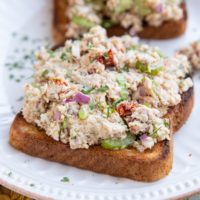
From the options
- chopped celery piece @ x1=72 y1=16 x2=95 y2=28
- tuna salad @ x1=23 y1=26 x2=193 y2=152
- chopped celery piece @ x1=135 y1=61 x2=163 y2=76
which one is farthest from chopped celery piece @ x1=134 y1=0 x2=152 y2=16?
chopped celery piece @ x1=135 y1=61 x2=163 y2=76

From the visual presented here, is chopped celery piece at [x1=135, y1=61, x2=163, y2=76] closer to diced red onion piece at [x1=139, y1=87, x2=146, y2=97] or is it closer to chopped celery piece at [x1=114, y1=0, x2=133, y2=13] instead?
diced red onion piece at [x1=139, y1=87, x2=146, y2=97]

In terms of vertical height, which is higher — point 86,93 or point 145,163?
point 86,93

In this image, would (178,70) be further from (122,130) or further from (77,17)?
(77,17)

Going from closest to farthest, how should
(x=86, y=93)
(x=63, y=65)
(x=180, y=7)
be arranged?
(x=86, y=93), (x=63, y=65), (x=180, y=7)

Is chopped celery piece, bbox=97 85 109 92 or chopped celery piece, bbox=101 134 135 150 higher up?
chopped celery piece, bbox=97 85 109 92

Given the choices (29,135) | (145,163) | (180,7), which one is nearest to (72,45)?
(29,135)

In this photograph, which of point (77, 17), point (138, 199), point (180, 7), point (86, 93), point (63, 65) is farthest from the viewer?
point (180, 7)

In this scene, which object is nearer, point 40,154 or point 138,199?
point 138,199
